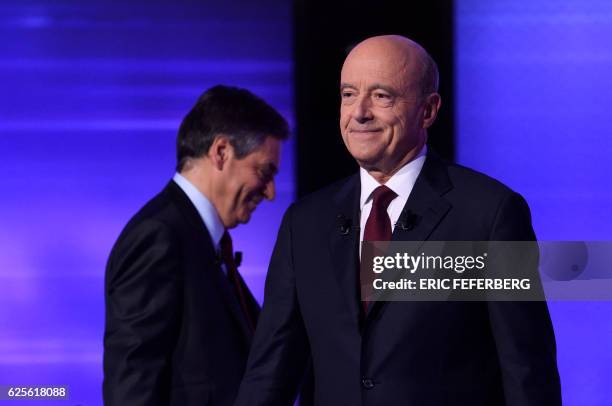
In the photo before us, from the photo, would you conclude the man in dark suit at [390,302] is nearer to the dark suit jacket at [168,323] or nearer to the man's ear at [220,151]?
the dark suit jacket at [168,323]

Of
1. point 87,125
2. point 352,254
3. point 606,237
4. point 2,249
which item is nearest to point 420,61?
point 352,254

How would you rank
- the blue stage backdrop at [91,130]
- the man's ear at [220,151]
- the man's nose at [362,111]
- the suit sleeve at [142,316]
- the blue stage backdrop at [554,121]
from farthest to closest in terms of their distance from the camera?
the blue stage backdrop at [91,130] → the blue stage backdrop at [554,121] → the man's ear at [220,151] → the suit sleeve at [142,316] → the man's nose at [362,111]

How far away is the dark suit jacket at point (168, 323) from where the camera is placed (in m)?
2.87

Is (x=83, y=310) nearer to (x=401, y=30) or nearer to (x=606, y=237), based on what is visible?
(x=401, y=30)

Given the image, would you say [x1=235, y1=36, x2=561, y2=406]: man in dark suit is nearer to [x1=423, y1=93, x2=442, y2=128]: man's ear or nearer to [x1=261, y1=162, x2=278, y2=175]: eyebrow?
[x1=423, y1=93, x2=442, y2=128]: man's ear

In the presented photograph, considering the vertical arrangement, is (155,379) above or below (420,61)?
below

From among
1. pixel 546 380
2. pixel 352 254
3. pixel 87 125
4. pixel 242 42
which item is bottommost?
pixel 546 380

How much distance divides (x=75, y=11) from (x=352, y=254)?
224cm

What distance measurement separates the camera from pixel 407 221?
7.55ft

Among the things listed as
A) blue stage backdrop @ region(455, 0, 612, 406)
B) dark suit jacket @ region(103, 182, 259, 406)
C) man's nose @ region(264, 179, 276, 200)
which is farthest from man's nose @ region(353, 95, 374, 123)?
blue stage backdrop @ region(455, 0, 612, 406)

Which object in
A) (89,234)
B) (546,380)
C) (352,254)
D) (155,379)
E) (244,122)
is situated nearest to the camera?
(546,380)

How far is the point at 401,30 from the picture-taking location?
12.7 ft

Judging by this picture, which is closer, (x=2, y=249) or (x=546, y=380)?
(x=546, y=380)

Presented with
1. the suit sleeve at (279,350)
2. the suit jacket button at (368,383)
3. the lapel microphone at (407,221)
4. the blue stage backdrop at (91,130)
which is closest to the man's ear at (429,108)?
the lapel microphone at (407,221)
